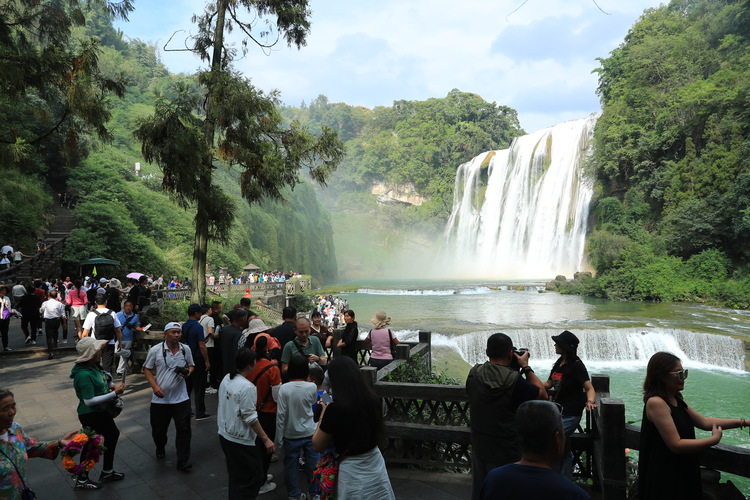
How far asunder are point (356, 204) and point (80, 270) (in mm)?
65913

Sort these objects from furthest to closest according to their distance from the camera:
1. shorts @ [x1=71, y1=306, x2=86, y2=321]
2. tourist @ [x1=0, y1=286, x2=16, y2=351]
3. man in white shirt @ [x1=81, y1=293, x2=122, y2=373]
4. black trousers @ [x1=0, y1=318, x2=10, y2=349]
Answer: shorts @ [x1=71, y1=306, x2=86, y2=321] → black trousers @ [x1=0, y1=318, x2=10, y2=349] → tourist @ [x1=0, y1=286, x2=16, y2=351] → man in white shirt @ [x1=81, y1=293, x2=122, y2=373]

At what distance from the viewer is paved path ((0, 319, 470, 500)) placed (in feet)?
15.7

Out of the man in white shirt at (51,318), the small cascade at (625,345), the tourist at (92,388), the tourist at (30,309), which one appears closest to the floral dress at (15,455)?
the tourist at (92,388)

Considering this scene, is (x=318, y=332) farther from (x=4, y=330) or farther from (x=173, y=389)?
(x=4, y=330)

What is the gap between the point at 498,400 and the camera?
3.57 metres

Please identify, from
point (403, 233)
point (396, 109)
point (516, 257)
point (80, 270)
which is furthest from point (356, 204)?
point (80, 270)

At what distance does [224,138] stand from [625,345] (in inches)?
550

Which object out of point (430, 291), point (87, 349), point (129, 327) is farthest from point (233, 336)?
point (430, 291)

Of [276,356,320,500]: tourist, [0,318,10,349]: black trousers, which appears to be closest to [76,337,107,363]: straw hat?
[276,356,320,500]: tourist

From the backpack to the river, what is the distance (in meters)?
7.89

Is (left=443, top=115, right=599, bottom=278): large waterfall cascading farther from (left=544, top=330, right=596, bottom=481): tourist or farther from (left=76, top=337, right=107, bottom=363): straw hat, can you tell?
(left=76, top=337, right=107, bottom=363): straw hat

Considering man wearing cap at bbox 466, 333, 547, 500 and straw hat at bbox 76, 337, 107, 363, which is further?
straw hat at bbox 76, 337, 107, 363

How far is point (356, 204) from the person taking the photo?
8762cm

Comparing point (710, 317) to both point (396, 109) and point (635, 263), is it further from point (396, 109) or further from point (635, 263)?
point (396, 109)
